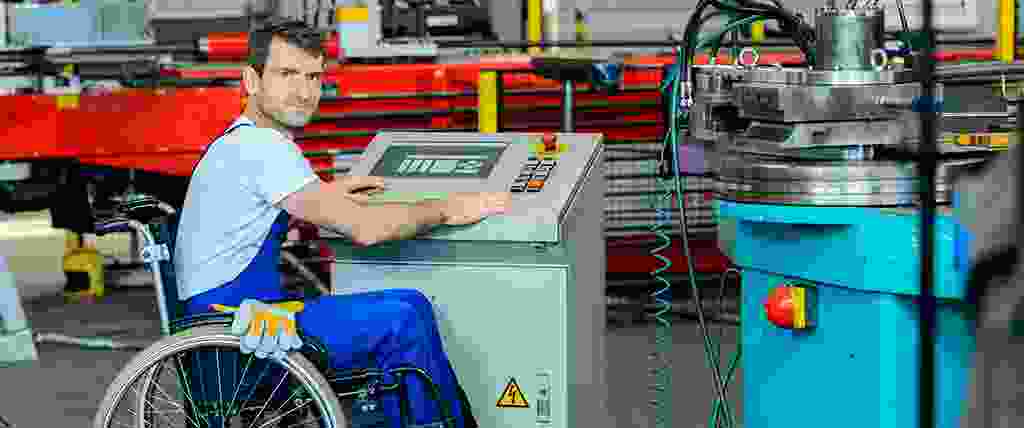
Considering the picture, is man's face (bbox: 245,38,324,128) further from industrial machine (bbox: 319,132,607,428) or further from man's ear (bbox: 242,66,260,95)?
industrial machine (bbox: 319,132,607,428)

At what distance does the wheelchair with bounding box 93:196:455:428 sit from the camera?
333cm

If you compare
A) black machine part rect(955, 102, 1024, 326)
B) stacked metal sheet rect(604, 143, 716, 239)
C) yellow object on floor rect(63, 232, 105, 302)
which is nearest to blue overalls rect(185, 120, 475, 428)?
black machine part rect(955, 102, 1024, 326)

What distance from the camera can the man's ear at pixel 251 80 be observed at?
3684 mm

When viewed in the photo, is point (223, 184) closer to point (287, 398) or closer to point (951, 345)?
point (287, 398)

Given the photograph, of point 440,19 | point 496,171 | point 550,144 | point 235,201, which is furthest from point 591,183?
point 440,19

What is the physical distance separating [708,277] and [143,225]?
13.1 feet

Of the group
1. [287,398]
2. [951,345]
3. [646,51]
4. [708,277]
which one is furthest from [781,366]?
[646,51]

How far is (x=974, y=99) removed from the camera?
134 inches

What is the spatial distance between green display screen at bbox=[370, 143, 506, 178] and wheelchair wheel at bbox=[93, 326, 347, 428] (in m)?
0.70

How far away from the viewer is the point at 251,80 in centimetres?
370

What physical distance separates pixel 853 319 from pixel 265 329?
1.18 metres

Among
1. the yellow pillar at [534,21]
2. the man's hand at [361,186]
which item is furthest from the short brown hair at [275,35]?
the yellow pillar at [534,21]

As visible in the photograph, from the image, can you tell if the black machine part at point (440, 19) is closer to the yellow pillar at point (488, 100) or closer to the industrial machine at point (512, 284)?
the yellow pillar at point (488, 100)

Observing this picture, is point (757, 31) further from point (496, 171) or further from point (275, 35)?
point (275, 35)
